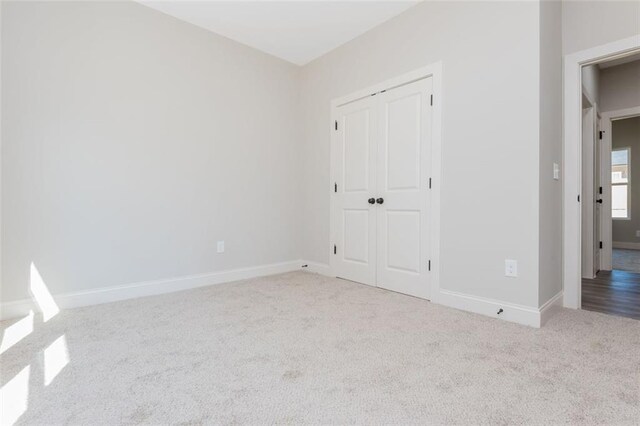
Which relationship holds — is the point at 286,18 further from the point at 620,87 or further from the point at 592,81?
the point at 620,87

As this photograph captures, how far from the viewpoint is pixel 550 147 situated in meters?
2.41

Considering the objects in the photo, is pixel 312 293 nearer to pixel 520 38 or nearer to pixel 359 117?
pixel 359 117

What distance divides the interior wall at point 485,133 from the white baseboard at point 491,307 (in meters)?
0.04

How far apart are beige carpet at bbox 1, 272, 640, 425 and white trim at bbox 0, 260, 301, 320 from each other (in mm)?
183

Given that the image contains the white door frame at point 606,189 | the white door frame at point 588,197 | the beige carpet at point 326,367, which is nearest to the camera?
the beige carpet at point 326,367

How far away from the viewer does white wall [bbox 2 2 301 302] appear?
2381 mm

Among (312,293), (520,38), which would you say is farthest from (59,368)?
(520,38)

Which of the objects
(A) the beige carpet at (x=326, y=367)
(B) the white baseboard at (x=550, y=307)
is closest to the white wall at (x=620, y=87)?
(B) the white baseboard at (x=550, y=307)

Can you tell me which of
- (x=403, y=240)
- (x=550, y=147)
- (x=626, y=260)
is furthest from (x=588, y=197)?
(x=403, y=240)

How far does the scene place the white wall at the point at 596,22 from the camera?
2355 millimetres

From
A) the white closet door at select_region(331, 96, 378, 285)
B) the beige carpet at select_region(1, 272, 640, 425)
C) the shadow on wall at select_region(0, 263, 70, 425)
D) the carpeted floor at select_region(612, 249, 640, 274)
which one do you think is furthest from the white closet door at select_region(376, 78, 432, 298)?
the carpeted floor at select_region(612, 249, 640, 274)

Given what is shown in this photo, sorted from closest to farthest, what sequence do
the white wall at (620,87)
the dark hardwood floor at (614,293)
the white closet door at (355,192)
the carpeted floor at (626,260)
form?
the dark hardwood floor at (614,293), the white closet door at (355,192), the white wall at (620,87), the carpeted floor at (626,260)

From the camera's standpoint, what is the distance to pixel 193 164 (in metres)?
3.23

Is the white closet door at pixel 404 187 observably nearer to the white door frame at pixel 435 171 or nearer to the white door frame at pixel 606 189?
the white door frame at pixel 435 171
